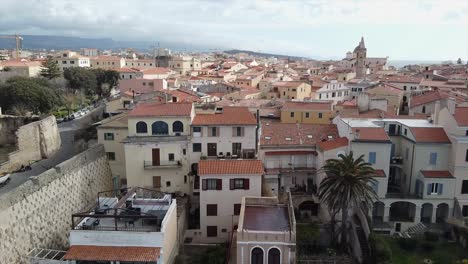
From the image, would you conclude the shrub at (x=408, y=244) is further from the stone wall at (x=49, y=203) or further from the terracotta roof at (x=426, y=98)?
the terracotta roof at (x=426, y=98)

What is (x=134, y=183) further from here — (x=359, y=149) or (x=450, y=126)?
(x=450, y=126)

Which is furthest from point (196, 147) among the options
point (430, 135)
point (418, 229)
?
point (430, 135)

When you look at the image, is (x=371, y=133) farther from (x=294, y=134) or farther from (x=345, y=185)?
(x=294, y=134)

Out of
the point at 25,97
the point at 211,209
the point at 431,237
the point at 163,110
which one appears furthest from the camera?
the point at 25,97

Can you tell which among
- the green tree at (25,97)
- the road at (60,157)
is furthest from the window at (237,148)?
the green tree at (25,97)

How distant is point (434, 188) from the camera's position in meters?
37.5

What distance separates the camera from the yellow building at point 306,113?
194ft

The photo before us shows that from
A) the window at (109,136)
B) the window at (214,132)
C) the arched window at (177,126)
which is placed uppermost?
the arched window at (177,126)

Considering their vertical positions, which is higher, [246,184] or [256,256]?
[246,184]

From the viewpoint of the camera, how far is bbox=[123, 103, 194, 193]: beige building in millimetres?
40094

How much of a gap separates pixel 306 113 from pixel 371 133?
2067 centimetres

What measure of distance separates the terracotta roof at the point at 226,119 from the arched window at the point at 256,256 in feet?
50.9

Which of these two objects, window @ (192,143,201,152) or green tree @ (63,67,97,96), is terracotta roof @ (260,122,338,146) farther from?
green tree @ (63,67,97,96)

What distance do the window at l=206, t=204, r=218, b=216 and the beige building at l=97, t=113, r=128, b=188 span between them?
42.2 feet
